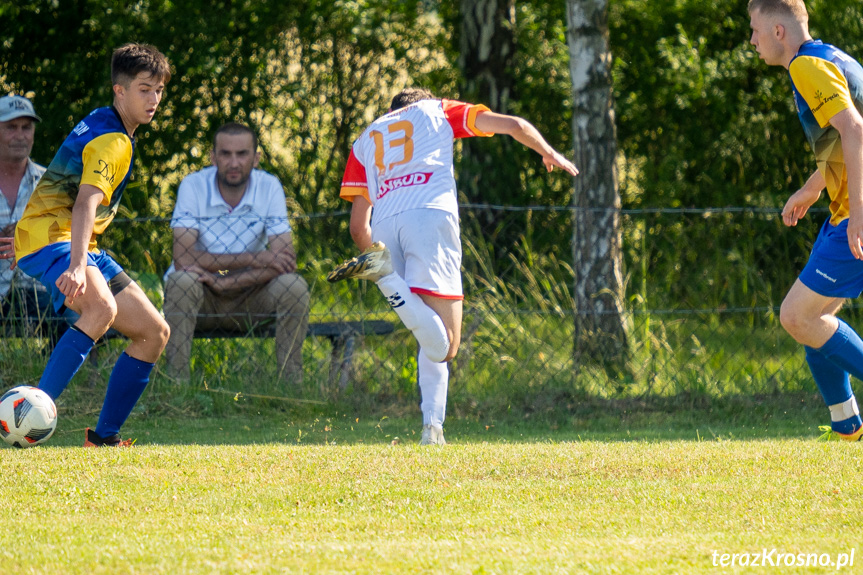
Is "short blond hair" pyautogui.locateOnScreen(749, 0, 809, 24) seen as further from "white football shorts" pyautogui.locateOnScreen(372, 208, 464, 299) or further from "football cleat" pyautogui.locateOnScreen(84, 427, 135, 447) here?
"football cleat" pyautogui.locateOnScreen(84, 427, 135, 447)

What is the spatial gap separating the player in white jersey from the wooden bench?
150 centimetres

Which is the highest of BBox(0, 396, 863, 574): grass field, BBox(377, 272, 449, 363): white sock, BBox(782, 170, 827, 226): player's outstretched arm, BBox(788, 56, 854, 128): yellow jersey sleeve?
BBox(788, 56, 854, 128): yellow jersey sleeve

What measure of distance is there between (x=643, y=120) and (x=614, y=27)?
3.36 feet

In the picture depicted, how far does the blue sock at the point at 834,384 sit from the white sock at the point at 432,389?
172cm

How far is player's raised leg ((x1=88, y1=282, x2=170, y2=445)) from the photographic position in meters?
4.52

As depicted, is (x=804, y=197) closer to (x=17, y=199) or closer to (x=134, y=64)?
(x=134, y=64)

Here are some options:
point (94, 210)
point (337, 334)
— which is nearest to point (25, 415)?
point (94, 210)

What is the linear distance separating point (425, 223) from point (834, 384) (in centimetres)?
203

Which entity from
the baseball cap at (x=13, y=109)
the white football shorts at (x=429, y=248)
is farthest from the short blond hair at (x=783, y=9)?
the baseball cap at (x=13, y=109)

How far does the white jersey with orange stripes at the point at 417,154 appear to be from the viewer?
4656mm

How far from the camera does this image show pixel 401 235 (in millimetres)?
4664

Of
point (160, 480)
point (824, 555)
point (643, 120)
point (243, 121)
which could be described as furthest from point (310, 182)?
point (824, 555)

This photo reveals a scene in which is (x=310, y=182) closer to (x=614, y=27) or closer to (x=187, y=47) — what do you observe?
(x=187, y=47)

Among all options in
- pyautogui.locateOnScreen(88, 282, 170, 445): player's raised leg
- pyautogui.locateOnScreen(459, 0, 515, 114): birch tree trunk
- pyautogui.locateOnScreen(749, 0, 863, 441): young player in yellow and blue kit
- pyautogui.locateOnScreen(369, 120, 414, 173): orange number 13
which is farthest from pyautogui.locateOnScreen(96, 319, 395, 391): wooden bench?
pyautogui.locateOnScreen(459, 0, 515, 114): birch tree trunk
